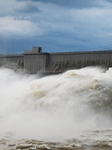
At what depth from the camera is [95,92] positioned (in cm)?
1568

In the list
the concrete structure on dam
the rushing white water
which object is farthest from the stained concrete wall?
the rushing white water

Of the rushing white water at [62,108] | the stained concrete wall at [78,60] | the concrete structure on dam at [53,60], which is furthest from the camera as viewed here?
the concrete structure on dam at [53,60]

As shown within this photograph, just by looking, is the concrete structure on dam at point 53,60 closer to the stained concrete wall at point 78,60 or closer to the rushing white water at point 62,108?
the stained concrete wall at point 78,60

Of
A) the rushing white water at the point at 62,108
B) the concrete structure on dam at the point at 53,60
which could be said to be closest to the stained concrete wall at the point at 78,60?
the concrete structure on dam at the point at 53,60

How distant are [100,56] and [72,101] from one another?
1472 centimetres

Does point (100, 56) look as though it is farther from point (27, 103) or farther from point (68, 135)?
point (68, 135)

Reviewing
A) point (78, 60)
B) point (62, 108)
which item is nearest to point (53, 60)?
point (78, 60)

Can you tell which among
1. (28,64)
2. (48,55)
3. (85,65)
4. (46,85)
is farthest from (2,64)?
(46,85)

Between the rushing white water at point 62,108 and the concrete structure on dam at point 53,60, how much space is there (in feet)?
39.0

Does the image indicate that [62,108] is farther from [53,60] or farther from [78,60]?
[53,60]

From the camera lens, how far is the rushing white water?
13.7 meters

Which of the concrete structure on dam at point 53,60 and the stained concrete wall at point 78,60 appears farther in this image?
the concrete structure on dam at point 53,60

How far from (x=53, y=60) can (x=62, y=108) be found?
659 inches

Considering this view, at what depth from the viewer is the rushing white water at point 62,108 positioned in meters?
13.7
